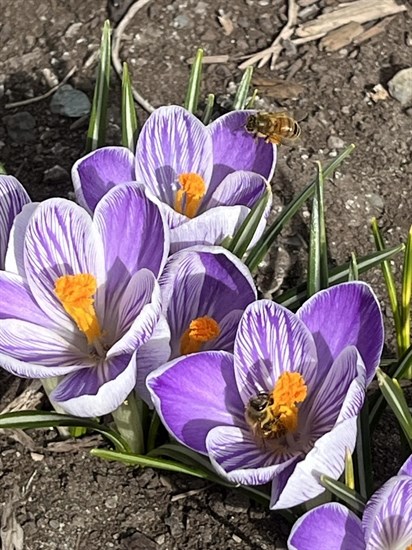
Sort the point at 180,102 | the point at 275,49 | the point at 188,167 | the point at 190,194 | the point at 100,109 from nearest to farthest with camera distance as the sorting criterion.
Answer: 1. the point at 190,194
2. the point at 188,167
3. the point at 100,109
4. the point at 180,102
5. the point at 275,49

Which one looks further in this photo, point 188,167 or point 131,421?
point 188,167

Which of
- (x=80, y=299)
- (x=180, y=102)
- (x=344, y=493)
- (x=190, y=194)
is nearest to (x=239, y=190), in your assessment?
(x=190, y=194)

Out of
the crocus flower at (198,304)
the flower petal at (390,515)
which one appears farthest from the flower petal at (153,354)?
the flower petal at (390,515)

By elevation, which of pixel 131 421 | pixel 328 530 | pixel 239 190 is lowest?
pixel 131 421

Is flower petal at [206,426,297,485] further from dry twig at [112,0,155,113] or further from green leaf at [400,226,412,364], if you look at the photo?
dry twig at [112,0,155,113]

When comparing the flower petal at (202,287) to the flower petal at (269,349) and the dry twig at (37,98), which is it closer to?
the flower petal at (269,349)

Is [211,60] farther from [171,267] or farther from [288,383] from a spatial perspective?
[288,383]

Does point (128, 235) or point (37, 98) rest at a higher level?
point (128, 235)

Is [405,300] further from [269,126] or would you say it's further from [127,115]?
[127,115]

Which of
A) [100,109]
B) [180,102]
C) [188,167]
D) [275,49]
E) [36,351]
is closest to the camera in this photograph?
[36,351]
